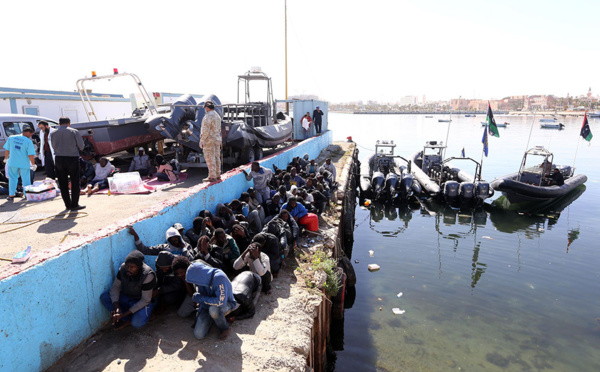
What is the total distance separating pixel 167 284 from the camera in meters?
4.38

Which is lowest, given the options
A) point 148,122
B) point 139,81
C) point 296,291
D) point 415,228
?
point 415,228

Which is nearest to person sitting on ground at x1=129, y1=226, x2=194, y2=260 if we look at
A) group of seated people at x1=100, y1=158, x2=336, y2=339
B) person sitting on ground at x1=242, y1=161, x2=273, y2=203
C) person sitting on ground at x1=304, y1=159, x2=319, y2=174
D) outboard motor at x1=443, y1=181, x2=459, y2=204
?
group of seated people at x1=100, y1=158, x2=336, y2=339

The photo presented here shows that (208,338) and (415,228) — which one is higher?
(208,338)

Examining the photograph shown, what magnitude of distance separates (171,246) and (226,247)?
77cm

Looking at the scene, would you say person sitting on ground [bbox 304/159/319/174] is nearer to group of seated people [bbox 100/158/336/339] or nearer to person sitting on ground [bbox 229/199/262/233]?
person sitting on ground [bbox 229/199/262/233]

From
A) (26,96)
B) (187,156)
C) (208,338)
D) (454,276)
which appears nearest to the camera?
(208,338)

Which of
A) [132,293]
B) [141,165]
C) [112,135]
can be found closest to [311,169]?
[141,165]

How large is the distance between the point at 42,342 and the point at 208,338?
1562 mm

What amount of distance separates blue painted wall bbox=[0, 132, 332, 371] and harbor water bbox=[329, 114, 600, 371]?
4320mm

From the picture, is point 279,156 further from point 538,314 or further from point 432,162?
point 432,162

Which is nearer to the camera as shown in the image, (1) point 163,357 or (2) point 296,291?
(1) point 163,357

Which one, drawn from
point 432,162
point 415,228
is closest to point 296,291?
point 415,228

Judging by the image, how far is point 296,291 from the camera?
5.35 meters

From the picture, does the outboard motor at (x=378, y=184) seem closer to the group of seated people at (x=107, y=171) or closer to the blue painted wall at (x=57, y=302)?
the group of seated people at (x=107, y=171)
